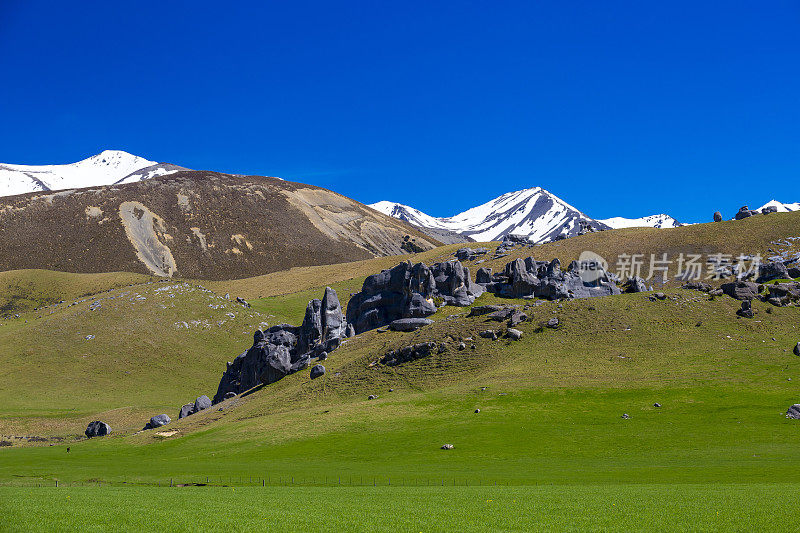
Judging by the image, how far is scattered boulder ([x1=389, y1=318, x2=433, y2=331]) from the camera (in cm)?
10294

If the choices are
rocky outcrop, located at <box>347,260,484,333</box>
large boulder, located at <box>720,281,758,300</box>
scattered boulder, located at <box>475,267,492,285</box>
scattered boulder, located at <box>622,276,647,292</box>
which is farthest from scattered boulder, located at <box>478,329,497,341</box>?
large boulder, located at <box>720,281,758,300</box>

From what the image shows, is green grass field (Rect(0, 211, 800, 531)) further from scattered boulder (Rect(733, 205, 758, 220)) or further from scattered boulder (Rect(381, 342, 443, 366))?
scattered boulder (Rect(733, 205, 758, 220))

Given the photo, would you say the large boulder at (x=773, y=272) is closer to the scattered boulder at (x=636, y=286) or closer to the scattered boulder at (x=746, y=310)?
the scattered boulder at (x=636, y=286)

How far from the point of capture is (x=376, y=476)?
173 feet

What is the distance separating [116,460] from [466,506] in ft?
168

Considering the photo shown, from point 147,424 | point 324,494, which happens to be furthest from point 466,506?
point 147,424

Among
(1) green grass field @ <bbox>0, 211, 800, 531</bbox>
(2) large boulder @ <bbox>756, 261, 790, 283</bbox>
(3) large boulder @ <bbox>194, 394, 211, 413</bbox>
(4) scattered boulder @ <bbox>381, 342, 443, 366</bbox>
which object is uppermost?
(2) large boulder @ <bbox>756, 261, 790, 283</bbox>

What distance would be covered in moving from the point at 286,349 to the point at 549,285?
49.4 meters

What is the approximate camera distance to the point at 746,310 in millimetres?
90688

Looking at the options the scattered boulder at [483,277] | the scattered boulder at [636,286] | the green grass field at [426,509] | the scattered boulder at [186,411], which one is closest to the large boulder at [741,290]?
the scattered boulder at [636,286]

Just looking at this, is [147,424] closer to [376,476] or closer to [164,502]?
[376,476]

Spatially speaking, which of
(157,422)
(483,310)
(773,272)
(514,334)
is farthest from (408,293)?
(773,272)

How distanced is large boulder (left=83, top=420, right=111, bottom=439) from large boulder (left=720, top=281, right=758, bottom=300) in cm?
9491

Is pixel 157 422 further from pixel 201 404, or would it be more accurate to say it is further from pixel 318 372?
pixel 318 372
